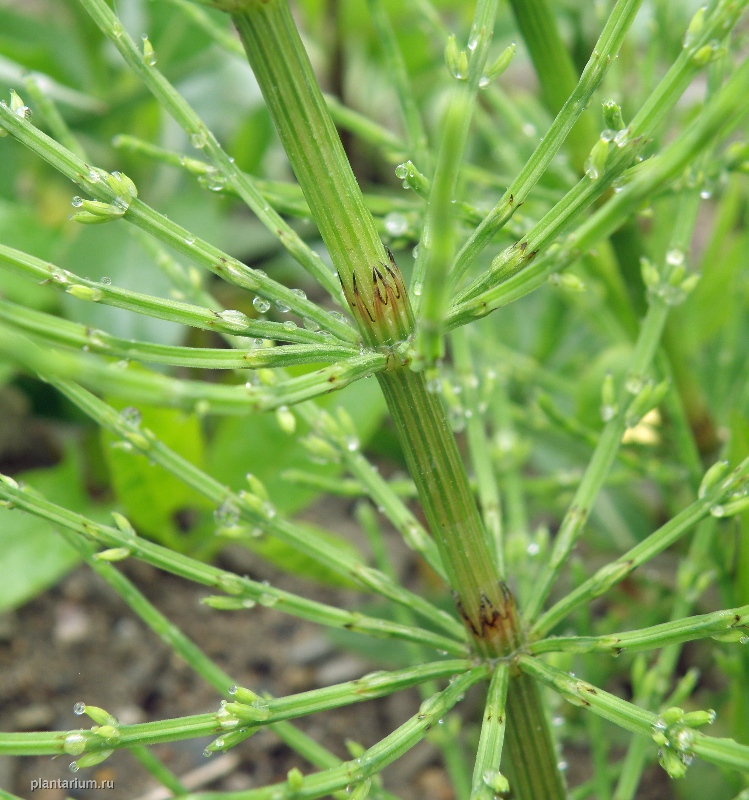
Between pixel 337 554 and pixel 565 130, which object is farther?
pixel 337 554

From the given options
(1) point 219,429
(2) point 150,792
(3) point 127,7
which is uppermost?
(3) point 127,7

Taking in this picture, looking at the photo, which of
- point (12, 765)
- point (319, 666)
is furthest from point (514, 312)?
point (12, 765)

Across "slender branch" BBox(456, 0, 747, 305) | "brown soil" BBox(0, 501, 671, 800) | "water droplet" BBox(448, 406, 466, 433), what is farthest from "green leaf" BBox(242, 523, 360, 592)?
"slender branch" BBox(456, 0, 747, 305)

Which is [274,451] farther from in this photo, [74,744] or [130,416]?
[74,744]

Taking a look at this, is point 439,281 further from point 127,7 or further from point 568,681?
point 127,7

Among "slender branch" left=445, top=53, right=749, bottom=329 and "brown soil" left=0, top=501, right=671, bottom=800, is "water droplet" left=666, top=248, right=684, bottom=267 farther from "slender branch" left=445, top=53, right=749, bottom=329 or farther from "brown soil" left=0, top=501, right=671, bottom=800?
"brown soil" left=0, top=501, right=671, bottom=800

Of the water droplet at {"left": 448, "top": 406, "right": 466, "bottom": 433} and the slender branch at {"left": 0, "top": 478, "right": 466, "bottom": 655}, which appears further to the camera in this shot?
the water droplet at {"left": 448, "top": 406, "right": 466, "bottom": 433}

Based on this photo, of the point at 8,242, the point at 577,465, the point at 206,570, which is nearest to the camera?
the point at 206,570

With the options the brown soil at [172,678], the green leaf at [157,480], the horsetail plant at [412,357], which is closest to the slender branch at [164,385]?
the horsetail plant at [412,357]
